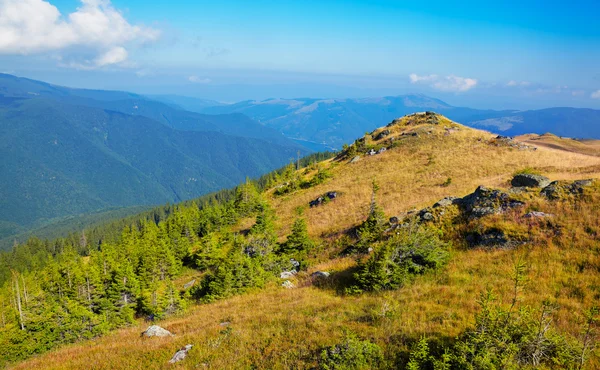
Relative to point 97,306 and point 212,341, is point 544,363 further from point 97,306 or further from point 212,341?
point 97,306

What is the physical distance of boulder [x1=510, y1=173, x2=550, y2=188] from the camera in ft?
66.0

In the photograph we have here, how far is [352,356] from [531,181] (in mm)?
19720

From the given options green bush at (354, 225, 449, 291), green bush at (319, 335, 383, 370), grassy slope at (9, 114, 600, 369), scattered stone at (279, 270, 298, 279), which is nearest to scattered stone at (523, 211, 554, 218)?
grassy slope at (9, 114, 600, 369)

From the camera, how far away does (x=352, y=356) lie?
8469 mm

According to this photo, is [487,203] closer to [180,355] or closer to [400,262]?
[400,262]

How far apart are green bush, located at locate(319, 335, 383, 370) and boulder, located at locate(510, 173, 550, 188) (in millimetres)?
18055

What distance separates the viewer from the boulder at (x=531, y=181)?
66.0 ft

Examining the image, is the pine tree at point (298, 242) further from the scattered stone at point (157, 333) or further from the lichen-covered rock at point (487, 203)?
the scattered stone at point (157, 333)

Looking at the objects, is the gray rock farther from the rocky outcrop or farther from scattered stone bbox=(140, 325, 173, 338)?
scattered stone bbox=(140, 325, 173, 338)

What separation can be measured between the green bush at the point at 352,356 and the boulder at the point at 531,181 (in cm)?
1805

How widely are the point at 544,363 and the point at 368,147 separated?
69944mm

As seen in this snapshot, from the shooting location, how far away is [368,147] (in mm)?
75000

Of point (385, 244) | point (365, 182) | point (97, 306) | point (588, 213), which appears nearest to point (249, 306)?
point (385, 244)

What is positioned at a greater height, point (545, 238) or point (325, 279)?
point (545, 238)
